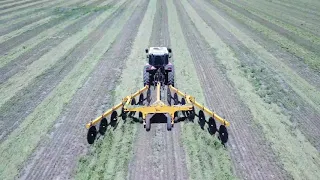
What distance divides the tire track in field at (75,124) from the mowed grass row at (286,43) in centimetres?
1075

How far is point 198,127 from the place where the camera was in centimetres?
1121

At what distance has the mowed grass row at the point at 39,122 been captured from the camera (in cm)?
968

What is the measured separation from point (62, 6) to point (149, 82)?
2751 centimetres

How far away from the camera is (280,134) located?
10.8m

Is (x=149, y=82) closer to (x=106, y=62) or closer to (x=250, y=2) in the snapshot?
(x=106, y=62)

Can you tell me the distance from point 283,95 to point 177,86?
15.5 ft

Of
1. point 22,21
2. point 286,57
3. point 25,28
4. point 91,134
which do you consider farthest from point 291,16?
point 91,134

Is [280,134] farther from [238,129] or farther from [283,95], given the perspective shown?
[283,95]

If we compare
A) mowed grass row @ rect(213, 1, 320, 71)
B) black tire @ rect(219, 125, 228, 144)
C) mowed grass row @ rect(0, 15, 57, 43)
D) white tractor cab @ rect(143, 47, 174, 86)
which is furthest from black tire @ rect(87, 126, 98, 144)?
mowed grass row @ rect(0, 15, 57, 43)

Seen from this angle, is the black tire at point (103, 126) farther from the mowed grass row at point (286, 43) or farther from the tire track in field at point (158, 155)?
the mowed grass row at point (286, 43)

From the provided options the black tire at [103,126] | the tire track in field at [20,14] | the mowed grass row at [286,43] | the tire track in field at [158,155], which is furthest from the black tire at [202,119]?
the tire track in field at [20,14]

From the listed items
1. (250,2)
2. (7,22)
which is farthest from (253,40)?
(7,22)

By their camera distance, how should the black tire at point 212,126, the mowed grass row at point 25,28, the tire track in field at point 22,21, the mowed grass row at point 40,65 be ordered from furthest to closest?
the tire track in field at point 22,21 < the mowed grass row at point 25,28 < the mowed grass row at point 40,65 < the black tire at point 212,126

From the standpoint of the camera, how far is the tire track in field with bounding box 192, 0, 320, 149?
11.4 metres
